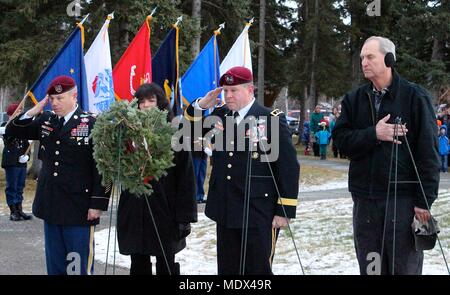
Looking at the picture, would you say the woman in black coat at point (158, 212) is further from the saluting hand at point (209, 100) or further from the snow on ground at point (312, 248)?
the snow on ground at point (312, 248)

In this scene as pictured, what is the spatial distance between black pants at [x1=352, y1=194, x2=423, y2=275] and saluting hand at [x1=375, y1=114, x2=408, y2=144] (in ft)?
1.38

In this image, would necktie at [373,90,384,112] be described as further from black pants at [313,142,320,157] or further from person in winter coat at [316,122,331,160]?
black pants at [313,142,320,157]

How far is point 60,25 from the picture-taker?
15.8 meters

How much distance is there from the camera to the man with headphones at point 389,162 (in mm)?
4113

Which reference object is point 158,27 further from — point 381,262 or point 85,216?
point 381,262

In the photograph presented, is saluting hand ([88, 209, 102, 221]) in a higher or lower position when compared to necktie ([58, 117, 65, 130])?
lower

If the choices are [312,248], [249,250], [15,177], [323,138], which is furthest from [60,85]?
[323,138]

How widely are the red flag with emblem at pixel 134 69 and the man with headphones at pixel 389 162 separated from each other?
6.12 meters

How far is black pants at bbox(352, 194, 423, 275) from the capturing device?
4.17 m

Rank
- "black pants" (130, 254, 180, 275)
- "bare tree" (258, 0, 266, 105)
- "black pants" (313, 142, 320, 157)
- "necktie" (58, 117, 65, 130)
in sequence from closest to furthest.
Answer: "necktie" (58, 117, 65, 130) → "black pants" (130, 254, 180, 275) → "black pants" (313, 142, 320, 157) → "bare tree" (258, 0, 266, 105)

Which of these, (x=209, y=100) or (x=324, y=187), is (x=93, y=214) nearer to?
(x=209, y=100)

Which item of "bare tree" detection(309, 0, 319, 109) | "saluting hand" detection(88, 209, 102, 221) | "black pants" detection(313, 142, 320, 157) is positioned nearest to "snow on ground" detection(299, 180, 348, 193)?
"black pants" detection(313, 142, 320, 157)
